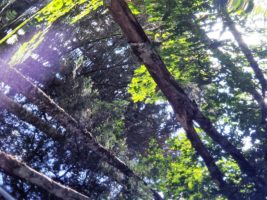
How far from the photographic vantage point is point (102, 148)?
8414 mm

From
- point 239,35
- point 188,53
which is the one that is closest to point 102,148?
point 188,53

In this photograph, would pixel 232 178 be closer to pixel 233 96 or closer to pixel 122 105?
pixel 233 96

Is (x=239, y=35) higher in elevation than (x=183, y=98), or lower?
higher

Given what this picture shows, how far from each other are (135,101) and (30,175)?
3177 millimetres

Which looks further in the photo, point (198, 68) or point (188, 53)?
point (198, 68)

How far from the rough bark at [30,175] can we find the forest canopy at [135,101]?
0.07 ft

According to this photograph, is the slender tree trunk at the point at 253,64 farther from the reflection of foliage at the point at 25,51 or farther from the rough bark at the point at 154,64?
the reflection of foliage at the point at 25,51

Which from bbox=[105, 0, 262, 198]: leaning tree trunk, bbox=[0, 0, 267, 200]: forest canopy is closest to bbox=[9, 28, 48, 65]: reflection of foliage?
bbox=[105, 0, 262, 198]: leaning tree trunk

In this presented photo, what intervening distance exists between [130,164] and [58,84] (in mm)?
3117

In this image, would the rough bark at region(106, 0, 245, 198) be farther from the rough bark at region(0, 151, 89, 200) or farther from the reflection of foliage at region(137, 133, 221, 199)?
the rough bark at region(0, 151, 89, 200)

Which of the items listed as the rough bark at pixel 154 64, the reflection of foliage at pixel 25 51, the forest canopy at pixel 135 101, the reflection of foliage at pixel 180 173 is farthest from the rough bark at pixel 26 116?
the reflection of foliage at pixel 25 51

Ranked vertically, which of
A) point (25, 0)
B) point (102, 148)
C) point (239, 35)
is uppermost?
point (239, 35)

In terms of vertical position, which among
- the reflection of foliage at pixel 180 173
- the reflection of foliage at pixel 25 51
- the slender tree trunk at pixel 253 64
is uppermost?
the slender tree trunk at pixel 253 64

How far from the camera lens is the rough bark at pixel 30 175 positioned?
6703 mm
